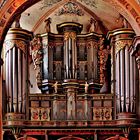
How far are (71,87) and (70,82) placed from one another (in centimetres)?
21

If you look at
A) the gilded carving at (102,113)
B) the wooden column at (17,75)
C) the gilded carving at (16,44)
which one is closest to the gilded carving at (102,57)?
the gilded carving at (102,113)

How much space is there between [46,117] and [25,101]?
36.1 inches

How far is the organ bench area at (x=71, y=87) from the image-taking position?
23.6 m

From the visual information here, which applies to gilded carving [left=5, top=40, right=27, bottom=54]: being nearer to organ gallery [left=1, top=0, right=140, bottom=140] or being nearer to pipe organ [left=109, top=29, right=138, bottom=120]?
organ gallery [left=1, top=0, right=140, bottom=140]

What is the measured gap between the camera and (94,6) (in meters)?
24.6

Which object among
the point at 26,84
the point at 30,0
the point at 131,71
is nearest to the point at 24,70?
the point at 26,84

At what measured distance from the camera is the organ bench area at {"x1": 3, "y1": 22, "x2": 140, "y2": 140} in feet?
77.6

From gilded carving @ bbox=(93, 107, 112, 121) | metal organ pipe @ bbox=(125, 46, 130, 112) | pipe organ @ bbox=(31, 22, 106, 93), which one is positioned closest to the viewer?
metal organ pipe @ bbox=(125, 46, 130, 112)

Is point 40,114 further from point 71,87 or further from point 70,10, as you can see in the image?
point 70,10

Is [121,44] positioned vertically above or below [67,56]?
above

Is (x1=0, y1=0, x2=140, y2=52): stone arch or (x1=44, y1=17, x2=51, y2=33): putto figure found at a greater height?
(x1=44, y1=17, x2=51, y2=33): putto figure

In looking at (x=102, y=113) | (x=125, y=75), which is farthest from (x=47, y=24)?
(x=102, y=113)

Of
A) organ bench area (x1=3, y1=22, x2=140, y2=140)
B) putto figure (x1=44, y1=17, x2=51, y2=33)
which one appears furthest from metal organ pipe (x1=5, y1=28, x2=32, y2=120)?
putto figure (x1=44, y1=17, x2=51, y2=33)

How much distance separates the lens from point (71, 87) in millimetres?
24016
